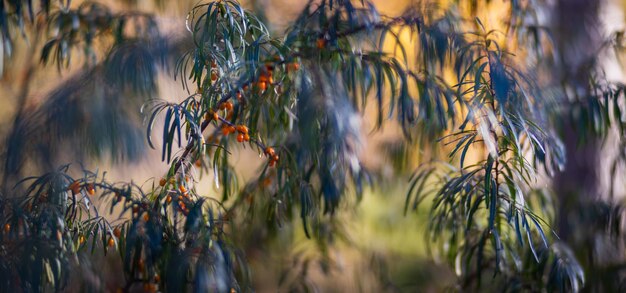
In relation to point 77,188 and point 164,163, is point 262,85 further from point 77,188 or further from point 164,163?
point 164,163

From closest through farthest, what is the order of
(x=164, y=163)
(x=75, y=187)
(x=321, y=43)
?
(x=75, y=187) < (x=321, y=43) < (x=164, y=163)

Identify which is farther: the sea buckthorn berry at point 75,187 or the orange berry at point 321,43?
the orange berry at point 321,43

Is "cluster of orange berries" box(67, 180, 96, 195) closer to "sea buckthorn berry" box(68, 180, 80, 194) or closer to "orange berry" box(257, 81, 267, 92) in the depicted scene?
"sea buckthorn berry" box(68, 180, 80, 194)

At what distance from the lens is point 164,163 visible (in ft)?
9.64

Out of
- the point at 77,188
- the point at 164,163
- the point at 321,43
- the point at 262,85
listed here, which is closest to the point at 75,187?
the point at 77,188

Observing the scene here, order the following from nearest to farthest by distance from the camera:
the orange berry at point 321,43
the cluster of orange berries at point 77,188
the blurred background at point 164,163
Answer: the cluster of orange berries at point 77,188
the orange berry at point 321,43
the blurred background at point 164,163

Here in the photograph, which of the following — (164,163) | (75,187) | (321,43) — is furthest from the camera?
(164,163)

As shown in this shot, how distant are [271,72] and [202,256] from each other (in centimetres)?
49

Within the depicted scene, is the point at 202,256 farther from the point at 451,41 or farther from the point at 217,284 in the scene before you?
the point at 451,41

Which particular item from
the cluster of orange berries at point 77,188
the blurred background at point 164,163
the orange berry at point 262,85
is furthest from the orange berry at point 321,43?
the cluster of orange berries at point 77,188

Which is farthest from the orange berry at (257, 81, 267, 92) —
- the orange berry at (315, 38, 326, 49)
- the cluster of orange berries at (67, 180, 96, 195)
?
the cluster of orange berries at (67, 180, 96, 195)

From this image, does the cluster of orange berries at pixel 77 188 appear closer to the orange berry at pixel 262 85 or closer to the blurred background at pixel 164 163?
the blurred background at pixel 164 163

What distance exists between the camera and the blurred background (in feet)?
6.49

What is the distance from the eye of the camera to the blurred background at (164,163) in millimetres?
1979
